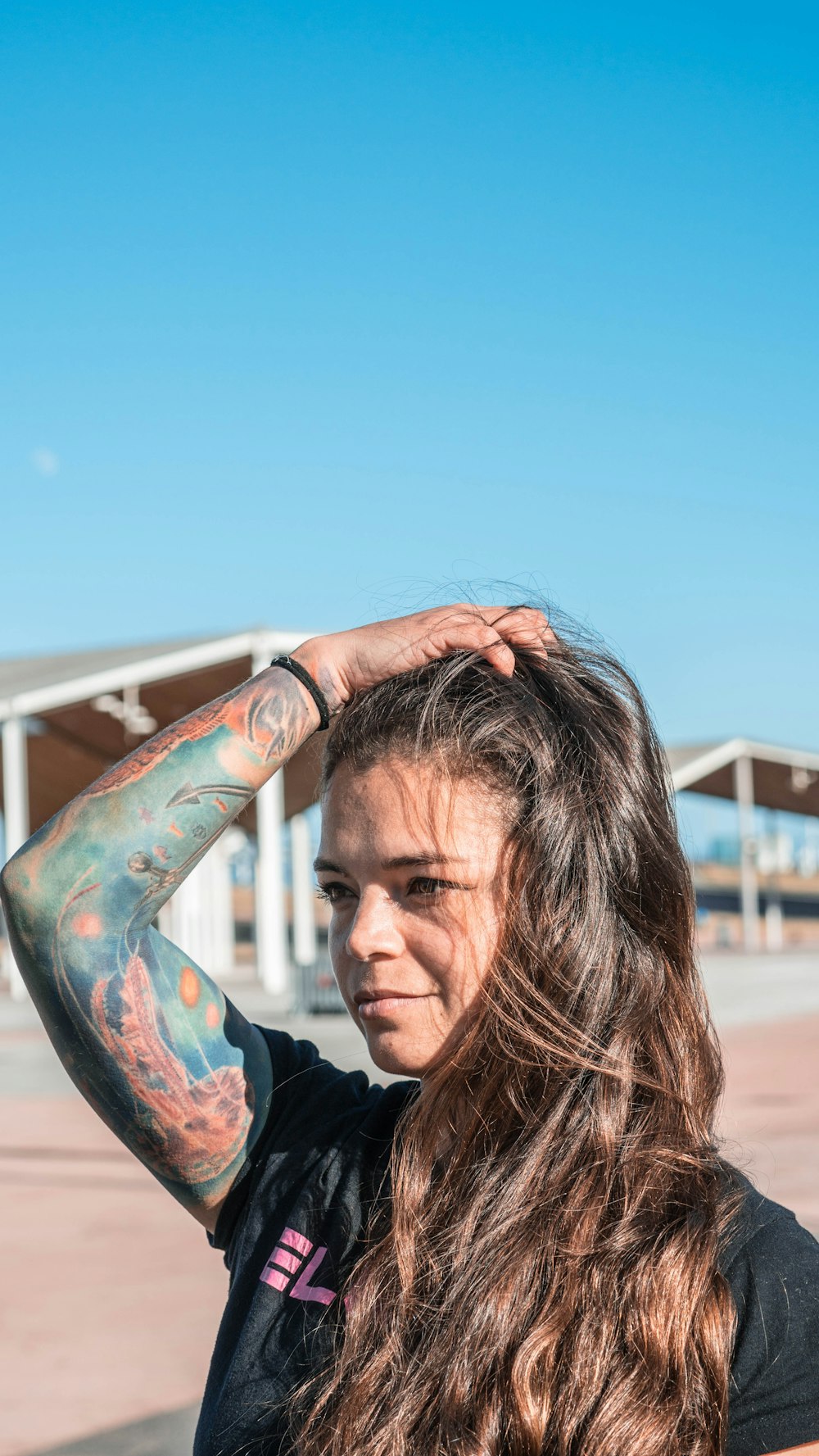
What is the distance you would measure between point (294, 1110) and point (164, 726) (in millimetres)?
14357

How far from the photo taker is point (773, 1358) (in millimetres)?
1239

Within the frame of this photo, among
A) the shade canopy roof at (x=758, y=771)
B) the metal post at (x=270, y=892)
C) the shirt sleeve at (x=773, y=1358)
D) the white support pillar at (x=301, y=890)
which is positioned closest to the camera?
the shirt sleeve at (x=773, y=1358)

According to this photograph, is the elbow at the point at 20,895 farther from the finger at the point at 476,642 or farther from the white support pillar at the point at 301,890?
the white support pillar at the point at 301,890

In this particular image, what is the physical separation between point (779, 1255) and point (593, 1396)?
23 cm

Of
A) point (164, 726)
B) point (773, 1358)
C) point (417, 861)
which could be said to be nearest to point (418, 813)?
point (417, 861)

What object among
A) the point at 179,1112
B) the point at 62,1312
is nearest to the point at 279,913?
the point at 62,1312

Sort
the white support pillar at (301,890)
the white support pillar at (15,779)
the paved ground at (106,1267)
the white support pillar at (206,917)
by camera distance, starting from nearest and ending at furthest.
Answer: the paved ground at (106,1267) → the white support pillar at (15,779) → the white support pillar at (206,917) → the white support pillar at (301,890)

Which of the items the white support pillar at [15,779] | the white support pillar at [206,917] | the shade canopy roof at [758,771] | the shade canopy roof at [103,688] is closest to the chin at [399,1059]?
the shade canopy roof at [103,688]

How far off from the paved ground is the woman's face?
2.64 feet

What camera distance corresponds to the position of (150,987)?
66.1 inches

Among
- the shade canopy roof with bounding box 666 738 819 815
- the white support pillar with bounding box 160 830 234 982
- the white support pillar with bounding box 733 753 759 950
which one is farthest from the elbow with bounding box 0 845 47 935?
the white support pillar with bounding box 733 753 759 950

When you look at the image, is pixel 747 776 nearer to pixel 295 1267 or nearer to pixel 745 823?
pixel 745 823

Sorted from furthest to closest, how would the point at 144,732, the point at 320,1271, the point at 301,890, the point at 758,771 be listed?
the point at 758,771, the point at 301,890, the point at 144,732, the point at 320,1271

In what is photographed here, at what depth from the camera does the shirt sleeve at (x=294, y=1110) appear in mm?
1711
